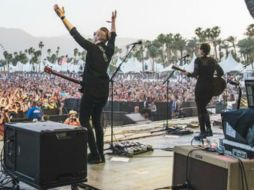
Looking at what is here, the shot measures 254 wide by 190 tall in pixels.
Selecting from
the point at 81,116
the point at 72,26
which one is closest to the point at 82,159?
the point at 81,116

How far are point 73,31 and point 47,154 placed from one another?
1.42 meters

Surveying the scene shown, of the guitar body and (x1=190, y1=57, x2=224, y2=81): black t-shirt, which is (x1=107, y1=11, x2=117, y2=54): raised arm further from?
the guitar body

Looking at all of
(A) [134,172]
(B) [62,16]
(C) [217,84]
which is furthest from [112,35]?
(C) [217,84]

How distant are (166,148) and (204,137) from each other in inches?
24.8

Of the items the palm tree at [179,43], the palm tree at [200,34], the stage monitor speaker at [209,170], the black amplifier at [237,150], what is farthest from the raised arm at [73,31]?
the palm tree at [179,43]

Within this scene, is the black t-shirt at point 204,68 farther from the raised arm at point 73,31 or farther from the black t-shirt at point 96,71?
the raised arm at point 73,31

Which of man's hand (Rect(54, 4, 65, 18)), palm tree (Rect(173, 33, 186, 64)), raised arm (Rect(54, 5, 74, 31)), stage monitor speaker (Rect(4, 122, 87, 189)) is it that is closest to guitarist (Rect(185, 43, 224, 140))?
raised arm (Rect(54, 5, 74, 31))

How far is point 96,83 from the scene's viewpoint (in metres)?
4.21

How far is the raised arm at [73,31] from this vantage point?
373 centimetres

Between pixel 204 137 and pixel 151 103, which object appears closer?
pixel 204 137

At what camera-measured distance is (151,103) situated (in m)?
16.4

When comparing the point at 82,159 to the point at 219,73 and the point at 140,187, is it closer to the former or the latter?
the point at 140,187

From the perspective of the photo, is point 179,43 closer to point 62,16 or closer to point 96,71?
point 96,71

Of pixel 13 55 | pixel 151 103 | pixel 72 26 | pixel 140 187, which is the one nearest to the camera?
pixel 140 187
